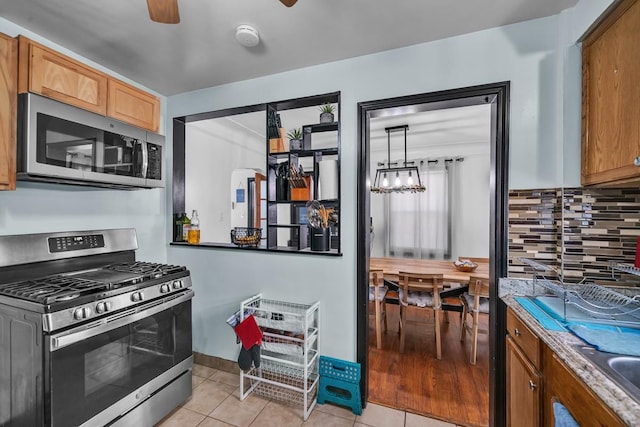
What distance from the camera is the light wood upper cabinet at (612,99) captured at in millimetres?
1113

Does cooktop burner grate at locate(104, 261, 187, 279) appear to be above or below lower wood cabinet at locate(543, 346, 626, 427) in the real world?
above

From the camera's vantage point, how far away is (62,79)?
151cm

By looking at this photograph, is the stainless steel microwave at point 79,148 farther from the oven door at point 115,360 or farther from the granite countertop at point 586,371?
the granite countertop at point 586,371

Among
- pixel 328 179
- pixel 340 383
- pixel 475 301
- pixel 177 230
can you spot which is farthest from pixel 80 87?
pixel 475 301

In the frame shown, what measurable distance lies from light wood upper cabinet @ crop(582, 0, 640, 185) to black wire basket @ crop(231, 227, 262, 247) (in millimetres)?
2115

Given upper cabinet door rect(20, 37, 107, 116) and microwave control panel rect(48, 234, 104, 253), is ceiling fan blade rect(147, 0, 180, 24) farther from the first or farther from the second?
microwave control panel rect(48, 234, 104, 253)

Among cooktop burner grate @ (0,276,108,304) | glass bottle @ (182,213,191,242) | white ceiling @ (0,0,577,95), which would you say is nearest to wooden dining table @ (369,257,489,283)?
glass bottle @ (182,213,191,242)

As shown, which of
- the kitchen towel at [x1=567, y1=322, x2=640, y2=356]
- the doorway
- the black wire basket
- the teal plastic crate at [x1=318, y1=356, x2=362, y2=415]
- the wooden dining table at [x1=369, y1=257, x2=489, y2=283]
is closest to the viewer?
the kitchen towel at [x1=567, y1=322, x2=640, y2=356]

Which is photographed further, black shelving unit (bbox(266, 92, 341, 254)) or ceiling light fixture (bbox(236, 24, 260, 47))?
black shelving unit (bbox(266, 92, 341, 254))

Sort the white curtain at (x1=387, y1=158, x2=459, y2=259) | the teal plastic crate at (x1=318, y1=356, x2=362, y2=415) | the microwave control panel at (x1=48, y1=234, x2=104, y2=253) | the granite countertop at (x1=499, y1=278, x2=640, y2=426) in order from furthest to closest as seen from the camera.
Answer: the white curtain at (x1=387, y1=158, x2=459, y2=259) < the teal plastic crate at (x1=318, y1=356, x2=362, y2=415) < the microwave control panel at (x1=48, y1=234, x2=104, y2=253) < the granite countertop at (x1=499, y1=278, x2=640, y2=426)

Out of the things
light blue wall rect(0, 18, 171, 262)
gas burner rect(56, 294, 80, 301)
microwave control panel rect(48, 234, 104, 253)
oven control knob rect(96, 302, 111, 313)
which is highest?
light blue wall rect(0, 18, 171, 262)

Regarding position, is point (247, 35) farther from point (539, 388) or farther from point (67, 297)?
point (539, 388)

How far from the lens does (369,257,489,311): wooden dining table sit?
2.70m

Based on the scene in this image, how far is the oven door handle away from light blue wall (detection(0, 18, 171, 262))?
81cm
